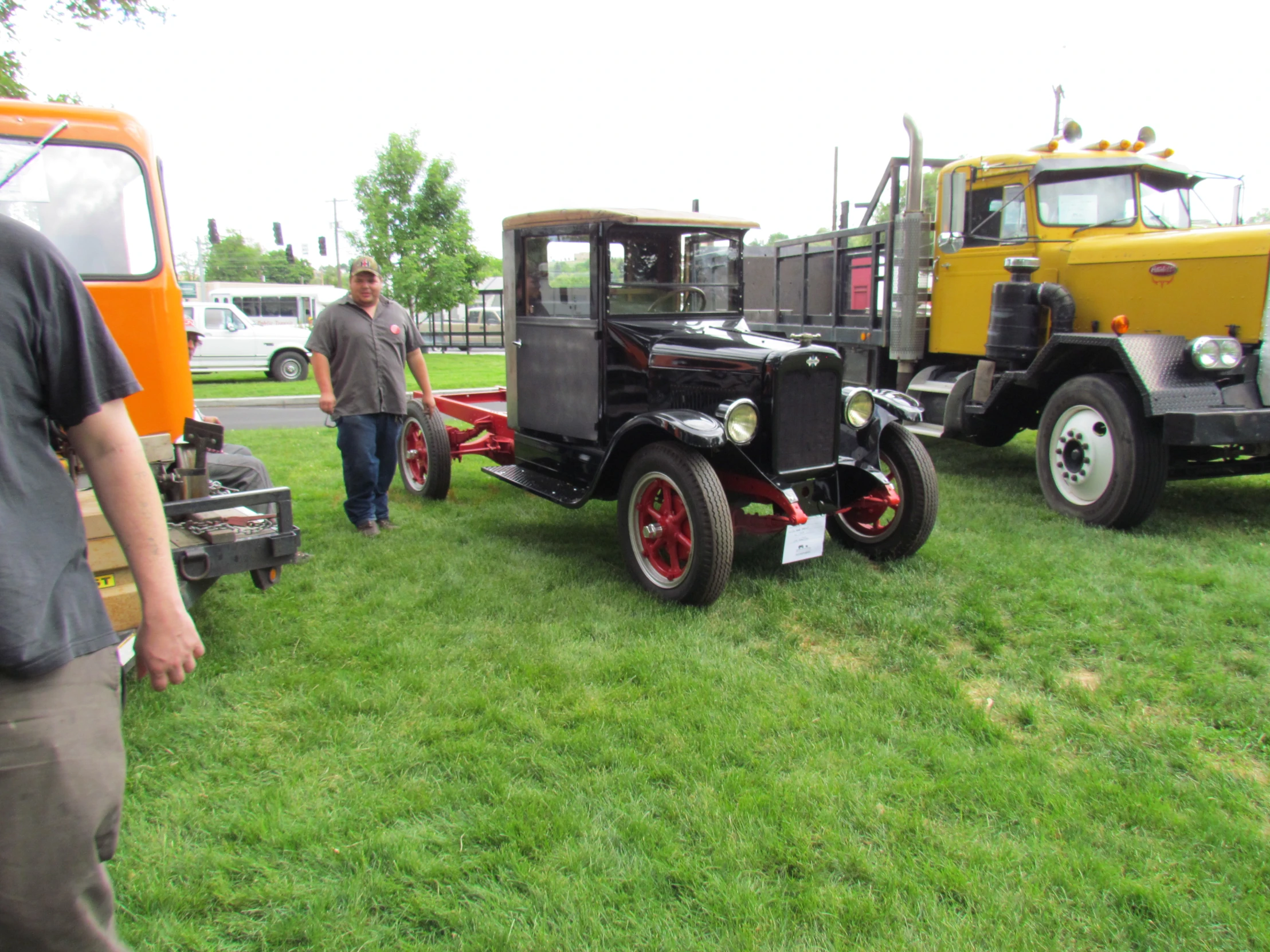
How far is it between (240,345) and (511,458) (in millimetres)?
13470

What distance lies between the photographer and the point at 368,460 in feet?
18.3

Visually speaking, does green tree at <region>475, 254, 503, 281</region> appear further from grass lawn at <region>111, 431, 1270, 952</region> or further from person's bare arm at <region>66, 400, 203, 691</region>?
person's bare arm at <region>66, 400, 203, 691</region>

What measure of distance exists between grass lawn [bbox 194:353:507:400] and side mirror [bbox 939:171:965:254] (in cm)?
785

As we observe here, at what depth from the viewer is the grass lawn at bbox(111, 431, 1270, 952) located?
7.43 feet

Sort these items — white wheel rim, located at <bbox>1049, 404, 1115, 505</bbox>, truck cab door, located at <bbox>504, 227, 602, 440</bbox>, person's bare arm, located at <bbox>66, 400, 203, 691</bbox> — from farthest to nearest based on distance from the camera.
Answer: white wheel rim, located at <bbox>1049, 404, 1115, 505</bbox>, truck cab door, located at <bbox>504, 227, 602, 440</bbox>, person's bare arm, located at <bbox>66, 400, 203, 691</bbox>

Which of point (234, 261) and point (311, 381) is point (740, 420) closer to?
point (311, 381)

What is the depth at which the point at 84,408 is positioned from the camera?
1.50m

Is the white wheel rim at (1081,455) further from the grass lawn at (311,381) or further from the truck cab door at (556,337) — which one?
the grass lawn at (311,381)

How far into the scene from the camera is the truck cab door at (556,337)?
5.26m

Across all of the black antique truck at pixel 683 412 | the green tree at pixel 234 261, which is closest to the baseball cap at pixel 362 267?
the black antique truck at pixel 683 412

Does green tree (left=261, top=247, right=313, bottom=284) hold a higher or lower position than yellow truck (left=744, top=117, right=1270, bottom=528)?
higher

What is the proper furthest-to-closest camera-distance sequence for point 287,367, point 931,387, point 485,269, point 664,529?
point 485,269 → point 287,367 → point 931,387 → point 664,529

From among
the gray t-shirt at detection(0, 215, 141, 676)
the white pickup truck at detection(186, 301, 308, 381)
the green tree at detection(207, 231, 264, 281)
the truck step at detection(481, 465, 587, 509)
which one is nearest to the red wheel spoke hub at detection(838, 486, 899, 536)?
the truck step at detection(481, 465, 587, 509)

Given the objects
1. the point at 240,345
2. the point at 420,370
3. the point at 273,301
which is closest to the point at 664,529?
the point at 420,370
